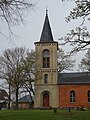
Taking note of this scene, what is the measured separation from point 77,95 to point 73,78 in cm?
361

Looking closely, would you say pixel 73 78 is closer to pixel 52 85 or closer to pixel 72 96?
pixel 72 96

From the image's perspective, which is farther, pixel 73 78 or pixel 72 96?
pixel 73 78

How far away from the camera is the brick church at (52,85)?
179 feet

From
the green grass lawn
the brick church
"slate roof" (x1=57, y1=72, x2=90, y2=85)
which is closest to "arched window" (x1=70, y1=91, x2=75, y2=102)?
the brick church

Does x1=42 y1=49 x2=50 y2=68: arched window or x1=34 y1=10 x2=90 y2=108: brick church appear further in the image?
x1=42 y1=49 x2=50 y2=68: arched window

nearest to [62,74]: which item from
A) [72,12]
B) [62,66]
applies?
[62,66]

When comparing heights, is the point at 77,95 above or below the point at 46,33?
below

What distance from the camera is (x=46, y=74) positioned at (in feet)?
182

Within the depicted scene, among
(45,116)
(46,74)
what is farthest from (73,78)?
(45,116)

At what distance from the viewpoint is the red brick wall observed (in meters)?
54.7

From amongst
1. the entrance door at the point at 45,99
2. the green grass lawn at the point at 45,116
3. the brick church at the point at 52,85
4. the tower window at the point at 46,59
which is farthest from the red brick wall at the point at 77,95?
the green grass lawn at the point at 45,116

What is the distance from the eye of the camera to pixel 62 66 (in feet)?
197

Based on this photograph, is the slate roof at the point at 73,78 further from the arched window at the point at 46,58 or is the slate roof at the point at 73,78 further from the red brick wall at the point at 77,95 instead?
the arched window at the point at 46,58

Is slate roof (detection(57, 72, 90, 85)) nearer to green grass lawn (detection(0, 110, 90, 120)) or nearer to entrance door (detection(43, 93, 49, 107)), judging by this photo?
entrance door (detection(43, 93, 49, 107))
